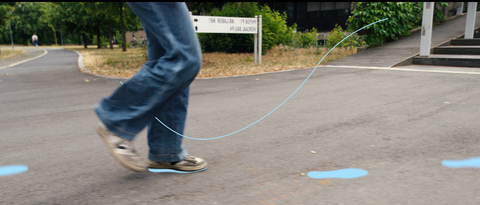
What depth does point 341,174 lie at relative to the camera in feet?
7.57

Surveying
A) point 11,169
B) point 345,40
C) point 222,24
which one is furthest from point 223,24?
point 11,169

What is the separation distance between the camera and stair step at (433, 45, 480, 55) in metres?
9.12

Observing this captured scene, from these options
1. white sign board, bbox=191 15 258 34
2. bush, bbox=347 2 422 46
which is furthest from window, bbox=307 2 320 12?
white sign board, bbox=191 15 258 34

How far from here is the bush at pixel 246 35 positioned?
15047 millimetres

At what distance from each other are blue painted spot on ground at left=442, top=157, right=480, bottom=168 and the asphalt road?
0.20ft

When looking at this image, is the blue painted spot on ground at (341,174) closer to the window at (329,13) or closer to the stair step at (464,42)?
the stair step at (464,42)

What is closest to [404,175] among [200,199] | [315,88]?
[200,199]

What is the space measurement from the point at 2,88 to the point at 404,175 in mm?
7633

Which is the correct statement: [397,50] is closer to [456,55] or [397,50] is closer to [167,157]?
[456,55]

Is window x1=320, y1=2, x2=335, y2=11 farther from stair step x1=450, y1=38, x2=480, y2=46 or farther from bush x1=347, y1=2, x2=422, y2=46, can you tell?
stair step x1=450, y1=38, x2=480, y2=46

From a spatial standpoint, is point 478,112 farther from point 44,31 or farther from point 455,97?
point 44,31

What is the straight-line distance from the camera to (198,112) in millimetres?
4398

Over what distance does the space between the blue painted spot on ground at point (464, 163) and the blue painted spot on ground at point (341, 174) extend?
63 centimetres

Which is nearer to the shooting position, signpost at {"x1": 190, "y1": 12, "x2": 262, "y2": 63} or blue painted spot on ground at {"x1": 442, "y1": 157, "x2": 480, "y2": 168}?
blue painted spot on ground at {"x1": 442, "y1": 157, "x2": 480, "y2": 168}
